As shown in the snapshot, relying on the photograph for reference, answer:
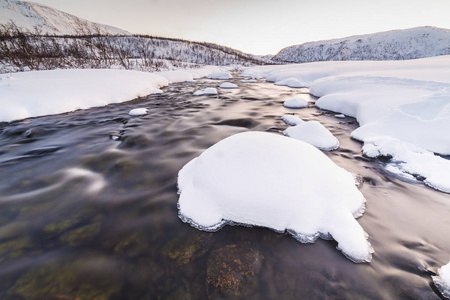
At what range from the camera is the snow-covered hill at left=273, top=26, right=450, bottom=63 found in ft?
225

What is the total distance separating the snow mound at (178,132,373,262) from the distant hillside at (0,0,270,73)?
1151cm

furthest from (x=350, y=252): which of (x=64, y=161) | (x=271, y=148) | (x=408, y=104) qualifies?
(x=64, y=161)

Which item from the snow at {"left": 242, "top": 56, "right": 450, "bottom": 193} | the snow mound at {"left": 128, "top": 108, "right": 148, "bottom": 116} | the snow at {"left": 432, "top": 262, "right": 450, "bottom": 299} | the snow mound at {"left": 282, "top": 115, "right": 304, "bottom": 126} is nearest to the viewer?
the snow at {"left": 432, "top": 262, "right": 450, "bottom": 299}

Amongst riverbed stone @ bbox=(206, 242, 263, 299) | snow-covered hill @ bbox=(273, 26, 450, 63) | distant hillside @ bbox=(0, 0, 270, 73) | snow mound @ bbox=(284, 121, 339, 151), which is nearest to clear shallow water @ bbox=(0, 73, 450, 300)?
riverbed stone @ bbox=(206, 242, 263, 299)

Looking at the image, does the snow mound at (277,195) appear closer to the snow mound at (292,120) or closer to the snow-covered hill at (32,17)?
the snow mound at (292,120)

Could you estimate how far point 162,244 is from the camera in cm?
147

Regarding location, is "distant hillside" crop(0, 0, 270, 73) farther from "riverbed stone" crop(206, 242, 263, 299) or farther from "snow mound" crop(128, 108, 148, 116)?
"riverbed stone" crop(206, 242, 263, 299)

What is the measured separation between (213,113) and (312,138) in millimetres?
2863

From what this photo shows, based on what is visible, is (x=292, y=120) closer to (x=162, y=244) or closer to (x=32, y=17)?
(x=162, y=244)

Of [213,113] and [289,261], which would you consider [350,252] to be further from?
[213,113]

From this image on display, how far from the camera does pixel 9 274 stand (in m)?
1.27

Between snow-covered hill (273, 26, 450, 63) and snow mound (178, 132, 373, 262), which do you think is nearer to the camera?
snow mound (178, 132, 373, 262)

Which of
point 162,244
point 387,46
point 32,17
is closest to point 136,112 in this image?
point 162,244

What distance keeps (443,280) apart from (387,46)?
350ft
